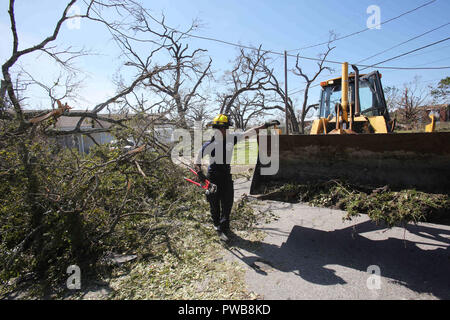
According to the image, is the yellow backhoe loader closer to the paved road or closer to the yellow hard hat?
→ the paved road

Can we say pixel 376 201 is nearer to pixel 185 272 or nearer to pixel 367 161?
pixel 367 161

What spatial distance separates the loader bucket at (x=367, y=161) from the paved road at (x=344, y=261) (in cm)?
74

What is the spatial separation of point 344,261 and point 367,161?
1.47m

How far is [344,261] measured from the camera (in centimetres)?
319

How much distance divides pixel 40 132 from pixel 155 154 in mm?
2364

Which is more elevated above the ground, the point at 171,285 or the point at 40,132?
the point at 40,132

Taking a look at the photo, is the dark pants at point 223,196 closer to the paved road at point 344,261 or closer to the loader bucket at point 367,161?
the paved road at point 344,261

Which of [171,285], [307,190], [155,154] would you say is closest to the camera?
[171,285]

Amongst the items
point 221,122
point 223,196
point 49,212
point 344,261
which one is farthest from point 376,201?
point 49,212

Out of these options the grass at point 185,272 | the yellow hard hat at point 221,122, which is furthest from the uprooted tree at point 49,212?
the yellow hard hat at point 221,122

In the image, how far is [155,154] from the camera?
588cm

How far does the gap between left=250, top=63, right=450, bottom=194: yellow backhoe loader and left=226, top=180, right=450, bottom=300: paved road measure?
760 millimetres
